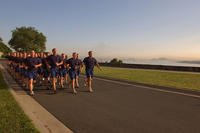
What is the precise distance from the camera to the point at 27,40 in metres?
135

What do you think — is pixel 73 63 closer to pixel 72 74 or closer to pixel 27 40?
pixel 72 74

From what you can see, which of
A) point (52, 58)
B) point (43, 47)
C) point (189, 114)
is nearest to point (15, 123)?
point (189, 114)

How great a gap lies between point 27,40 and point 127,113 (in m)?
127

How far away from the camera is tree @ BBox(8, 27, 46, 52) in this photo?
444 feet

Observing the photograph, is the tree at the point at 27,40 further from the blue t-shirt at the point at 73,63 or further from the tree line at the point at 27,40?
the blue t-shirt at the point at 73,63

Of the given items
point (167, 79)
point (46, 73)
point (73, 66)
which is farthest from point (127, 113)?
Result: point (167, 79)

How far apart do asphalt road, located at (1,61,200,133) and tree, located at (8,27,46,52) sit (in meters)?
121

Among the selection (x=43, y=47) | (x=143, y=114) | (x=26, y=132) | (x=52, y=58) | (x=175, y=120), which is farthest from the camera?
(x=43, y=47)

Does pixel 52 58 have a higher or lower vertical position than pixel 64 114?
higher

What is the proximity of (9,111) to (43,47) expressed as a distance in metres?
129

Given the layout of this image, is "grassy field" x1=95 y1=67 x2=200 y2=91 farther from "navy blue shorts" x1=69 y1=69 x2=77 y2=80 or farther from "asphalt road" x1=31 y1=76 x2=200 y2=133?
"asphalt road" x1=31 y1=76 x2=200 y2=133

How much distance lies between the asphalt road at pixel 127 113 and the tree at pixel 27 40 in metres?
121

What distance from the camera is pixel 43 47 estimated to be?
454ft

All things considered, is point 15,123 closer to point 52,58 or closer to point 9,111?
point 9,111
